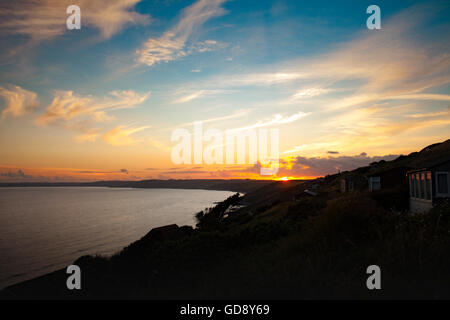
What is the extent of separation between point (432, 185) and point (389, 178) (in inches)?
641

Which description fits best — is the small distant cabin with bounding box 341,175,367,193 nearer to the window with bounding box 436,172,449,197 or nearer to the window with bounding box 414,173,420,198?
the window with bounding box 414,173,420,198

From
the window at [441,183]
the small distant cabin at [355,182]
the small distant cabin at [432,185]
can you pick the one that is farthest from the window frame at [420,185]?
the small distant cabin at [355,182]

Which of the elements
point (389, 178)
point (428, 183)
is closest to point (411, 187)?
point (428, 183)

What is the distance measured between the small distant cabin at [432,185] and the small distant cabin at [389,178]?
1361 centimetres

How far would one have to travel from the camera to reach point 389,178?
37969mm

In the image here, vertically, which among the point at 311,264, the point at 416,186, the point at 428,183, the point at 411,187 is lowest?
the point at 311,264

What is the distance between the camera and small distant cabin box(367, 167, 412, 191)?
123 ft

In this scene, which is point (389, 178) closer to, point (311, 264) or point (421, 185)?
point (421, 185)

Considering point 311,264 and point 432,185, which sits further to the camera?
point 432,185

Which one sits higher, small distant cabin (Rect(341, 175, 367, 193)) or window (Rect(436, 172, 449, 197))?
window (Rect(436, 172, 449, 197))

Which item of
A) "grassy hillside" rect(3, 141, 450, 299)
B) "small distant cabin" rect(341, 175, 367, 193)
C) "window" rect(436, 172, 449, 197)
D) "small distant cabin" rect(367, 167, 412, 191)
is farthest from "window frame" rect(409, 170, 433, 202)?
"small distant cabin" rect(341, 175, 367, 193)

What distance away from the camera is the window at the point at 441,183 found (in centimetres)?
2233
